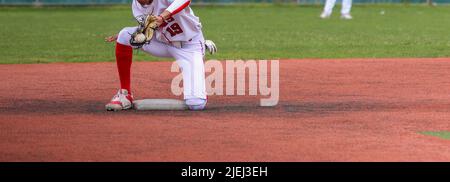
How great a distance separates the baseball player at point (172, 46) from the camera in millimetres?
10289

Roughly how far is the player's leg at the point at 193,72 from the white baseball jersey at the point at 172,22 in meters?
0.13

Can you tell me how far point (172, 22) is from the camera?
10375mm

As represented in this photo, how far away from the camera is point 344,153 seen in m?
7.83

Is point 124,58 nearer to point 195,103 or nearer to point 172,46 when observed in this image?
point 172,46

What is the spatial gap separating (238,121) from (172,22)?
1358 millimetres

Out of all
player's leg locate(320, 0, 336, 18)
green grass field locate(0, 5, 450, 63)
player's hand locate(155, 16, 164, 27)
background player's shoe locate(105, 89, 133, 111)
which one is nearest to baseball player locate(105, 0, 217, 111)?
background player's shoe locate(105, 89, 133, 111)

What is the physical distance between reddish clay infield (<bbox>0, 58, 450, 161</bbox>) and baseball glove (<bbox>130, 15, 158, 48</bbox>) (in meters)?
0.65

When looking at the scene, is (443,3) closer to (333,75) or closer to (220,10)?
(220,10)

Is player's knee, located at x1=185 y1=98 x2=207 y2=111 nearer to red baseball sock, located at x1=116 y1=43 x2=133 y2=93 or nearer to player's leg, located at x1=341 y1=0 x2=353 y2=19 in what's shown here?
red baseball sock, located at x1=116 y1=43 x2=133 y2=93

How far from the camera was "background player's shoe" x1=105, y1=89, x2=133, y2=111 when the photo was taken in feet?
33.6

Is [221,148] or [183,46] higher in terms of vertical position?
[183,46]

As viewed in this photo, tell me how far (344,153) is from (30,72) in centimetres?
717

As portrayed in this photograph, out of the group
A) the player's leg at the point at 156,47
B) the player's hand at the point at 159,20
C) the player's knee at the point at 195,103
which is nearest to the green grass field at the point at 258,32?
the player's leg at the point at 156,47

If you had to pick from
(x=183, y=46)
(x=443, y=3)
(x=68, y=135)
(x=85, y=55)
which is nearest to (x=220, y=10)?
(x=443, y=3)
